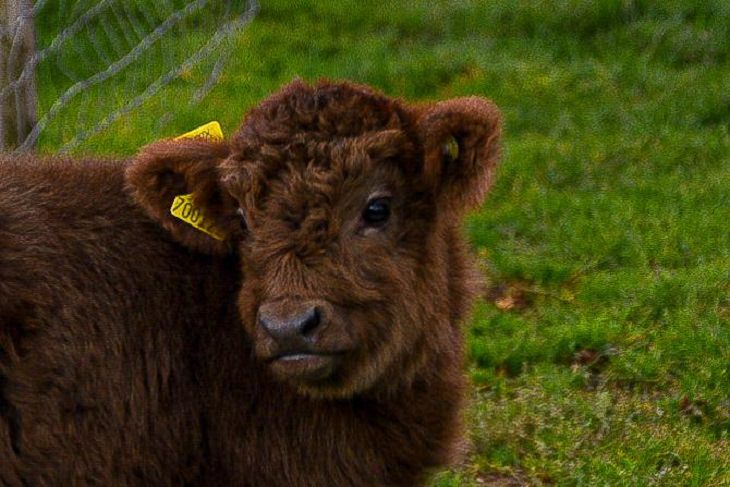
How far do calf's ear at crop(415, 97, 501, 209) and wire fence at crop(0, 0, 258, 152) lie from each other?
289cm

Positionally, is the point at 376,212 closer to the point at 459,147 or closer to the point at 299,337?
the point at 459,147

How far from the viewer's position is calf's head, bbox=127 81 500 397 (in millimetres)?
4523

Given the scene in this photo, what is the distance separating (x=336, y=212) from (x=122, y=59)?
4.41m

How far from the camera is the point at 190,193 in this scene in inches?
193

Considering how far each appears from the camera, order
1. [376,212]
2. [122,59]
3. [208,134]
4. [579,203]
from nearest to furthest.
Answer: [376,212] < [208,134] < [579,203] < [122,59]

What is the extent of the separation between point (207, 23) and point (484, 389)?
4205 mm

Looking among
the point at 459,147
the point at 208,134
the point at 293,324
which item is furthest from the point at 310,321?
the point at 208,134

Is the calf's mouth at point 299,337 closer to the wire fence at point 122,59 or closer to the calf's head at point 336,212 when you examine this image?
the calf's head at point 336,212

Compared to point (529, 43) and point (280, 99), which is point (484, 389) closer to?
point (280, 99)

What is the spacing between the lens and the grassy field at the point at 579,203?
6.25 m

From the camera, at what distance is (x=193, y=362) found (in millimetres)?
4820

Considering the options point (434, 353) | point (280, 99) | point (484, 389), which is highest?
point (280, 99)

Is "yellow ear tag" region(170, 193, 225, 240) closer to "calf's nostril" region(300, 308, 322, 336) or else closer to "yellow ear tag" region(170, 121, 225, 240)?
"yellow ear tag" region(170, 121, 225, 240)

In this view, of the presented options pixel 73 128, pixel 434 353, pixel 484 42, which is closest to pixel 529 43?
pixel 484 42
